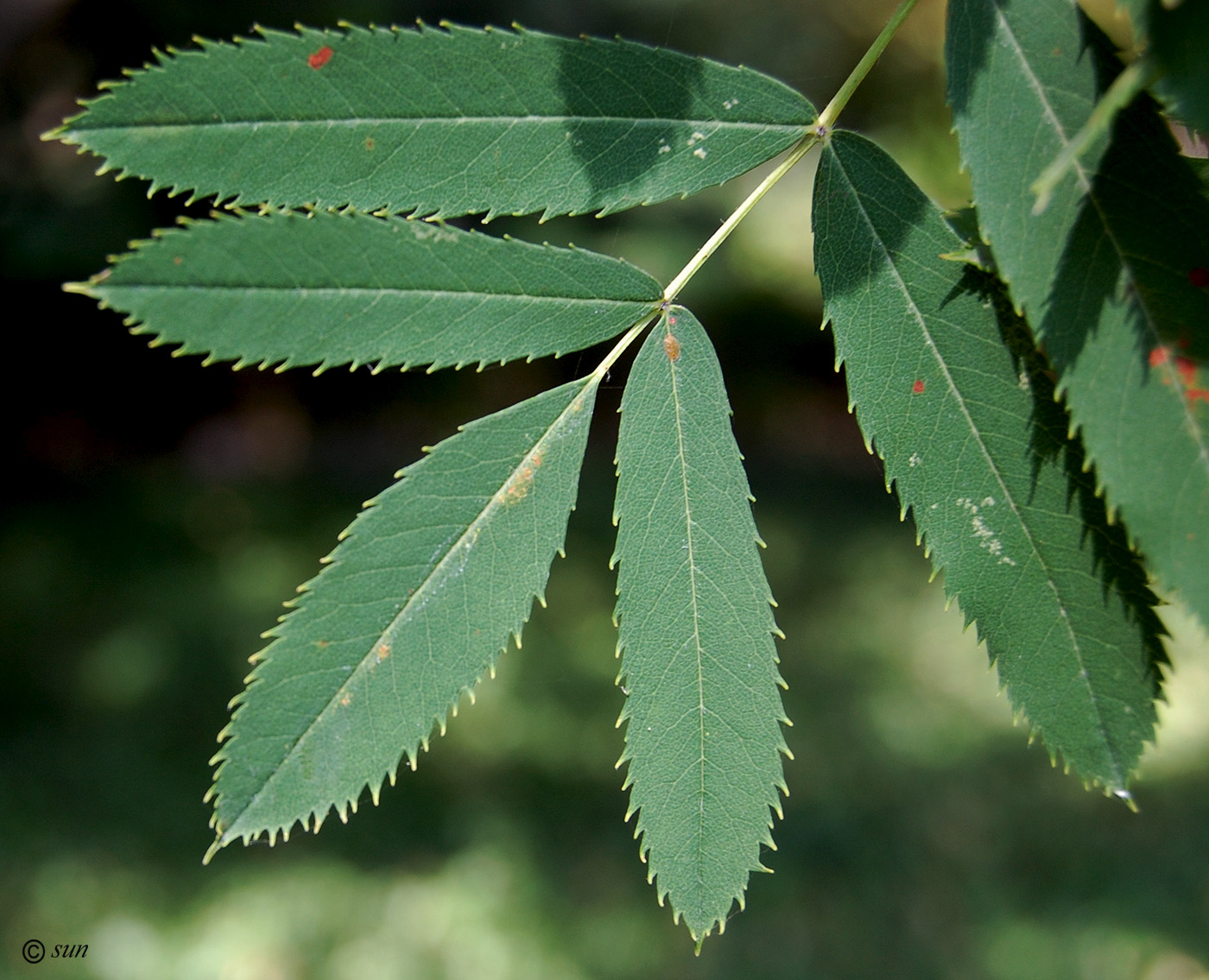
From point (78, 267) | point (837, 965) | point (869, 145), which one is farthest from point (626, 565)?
point (78, 267)

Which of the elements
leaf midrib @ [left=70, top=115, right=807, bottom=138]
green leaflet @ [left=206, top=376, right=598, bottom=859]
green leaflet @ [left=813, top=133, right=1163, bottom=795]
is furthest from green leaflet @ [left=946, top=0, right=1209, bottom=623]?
green leaflet @ [left=206, top=376, right=598, bottom=859]

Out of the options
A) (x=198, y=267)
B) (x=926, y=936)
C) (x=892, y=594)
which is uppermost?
(x=198, y=267)

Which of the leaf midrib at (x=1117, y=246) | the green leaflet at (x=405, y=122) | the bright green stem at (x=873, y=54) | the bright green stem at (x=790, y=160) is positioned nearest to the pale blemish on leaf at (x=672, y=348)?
the bright green stem at (x=790, y=160)

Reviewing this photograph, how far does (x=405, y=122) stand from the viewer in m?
0.95

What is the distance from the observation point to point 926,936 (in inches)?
133

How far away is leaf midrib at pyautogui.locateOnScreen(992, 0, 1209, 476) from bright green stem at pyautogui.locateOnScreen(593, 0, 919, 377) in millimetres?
99

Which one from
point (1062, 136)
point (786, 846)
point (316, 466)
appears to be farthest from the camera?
point (316, 466)

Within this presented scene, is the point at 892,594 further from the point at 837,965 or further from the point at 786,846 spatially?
the point at 837,965

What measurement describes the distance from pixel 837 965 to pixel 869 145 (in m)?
3.10

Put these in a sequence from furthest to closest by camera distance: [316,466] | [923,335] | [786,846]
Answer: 1. [316,466]
2. [786,846]
3. [923,335]

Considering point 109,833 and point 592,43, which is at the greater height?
point 592,43

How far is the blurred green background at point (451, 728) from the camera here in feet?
11.1

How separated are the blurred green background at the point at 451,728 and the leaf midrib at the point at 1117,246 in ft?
1.68

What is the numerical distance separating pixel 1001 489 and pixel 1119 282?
0.71 feet
